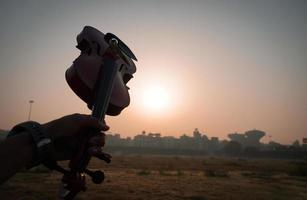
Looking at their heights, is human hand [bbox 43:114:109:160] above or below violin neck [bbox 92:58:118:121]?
below

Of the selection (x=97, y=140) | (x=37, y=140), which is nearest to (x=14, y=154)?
(x=37, y=140)

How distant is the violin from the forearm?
0.45 ft

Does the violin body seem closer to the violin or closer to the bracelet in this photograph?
the violin

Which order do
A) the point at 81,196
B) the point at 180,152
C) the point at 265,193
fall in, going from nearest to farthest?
the point at 81,196, the point at 265,193, the point at 180,152

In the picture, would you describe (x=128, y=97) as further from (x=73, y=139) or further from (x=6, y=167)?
(x=6, y=167)

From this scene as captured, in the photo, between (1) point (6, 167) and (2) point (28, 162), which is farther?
(2) point (28, 162)

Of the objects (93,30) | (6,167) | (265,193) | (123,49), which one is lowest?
(265,193)

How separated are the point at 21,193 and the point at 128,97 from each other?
1735cm

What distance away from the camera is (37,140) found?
1547mm

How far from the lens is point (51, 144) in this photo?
1592 mm

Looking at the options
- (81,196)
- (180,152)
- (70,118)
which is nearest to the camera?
(70,118)

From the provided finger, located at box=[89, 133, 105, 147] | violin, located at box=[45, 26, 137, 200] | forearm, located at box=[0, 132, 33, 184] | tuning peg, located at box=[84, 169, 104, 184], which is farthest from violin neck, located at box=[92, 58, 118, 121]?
forearm, located at box=[0, 132, 33, 184]

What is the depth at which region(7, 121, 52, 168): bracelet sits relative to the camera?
154 centimetres

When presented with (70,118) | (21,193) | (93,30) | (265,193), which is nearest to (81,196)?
(21,193)
